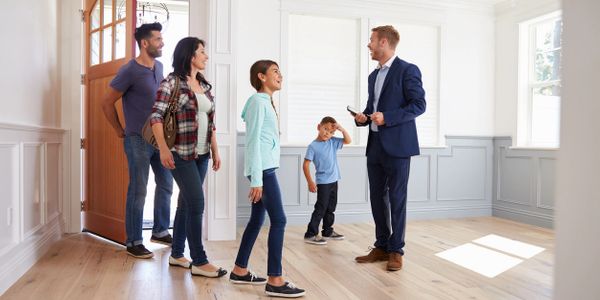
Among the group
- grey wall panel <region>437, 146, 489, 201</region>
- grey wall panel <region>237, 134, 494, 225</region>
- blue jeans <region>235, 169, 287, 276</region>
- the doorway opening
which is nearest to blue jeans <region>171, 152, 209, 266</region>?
blue jeans <region>235, 169, 287, 276</region>

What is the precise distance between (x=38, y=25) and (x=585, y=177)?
351 centimetres

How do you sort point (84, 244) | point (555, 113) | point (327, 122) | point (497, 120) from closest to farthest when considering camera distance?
point (84, 244)
point (327, 122)
point (555, 113)
point (497, 120)

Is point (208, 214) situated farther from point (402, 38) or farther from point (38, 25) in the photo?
point (402, 38)

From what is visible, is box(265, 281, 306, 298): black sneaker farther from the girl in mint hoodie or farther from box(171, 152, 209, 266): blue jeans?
box(171, 152, 209, 266): blue jeans

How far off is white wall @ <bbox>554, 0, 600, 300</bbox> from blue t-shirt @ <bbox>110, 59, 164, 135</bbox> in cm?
285

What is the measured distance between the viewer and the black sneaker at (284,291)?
2301 millimetres

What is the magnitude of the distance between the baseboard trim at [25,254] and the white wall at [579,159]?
260 cm

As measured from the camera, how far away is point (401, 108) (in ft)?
9.41

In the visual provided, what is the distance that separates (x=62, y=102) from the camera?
3.82 meters

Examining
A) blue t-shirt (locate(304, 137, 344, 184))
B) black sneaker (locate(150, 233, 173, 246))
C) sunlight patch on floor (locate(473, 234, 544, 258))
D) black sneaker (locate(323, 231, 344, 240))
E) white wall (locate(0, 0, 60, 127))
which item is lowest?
sunlight patch on floor (locate(473, 234, 544, 258))

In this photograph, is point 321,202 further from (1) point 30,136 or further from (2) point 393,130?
(1) point 30,136

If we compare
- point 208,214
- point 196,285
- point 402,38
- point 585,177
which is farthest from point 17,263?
point 402,38

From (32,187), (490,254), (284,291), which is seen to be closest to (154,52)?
(32,187)

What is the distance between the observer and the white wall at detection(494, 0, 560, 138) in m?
4.97
